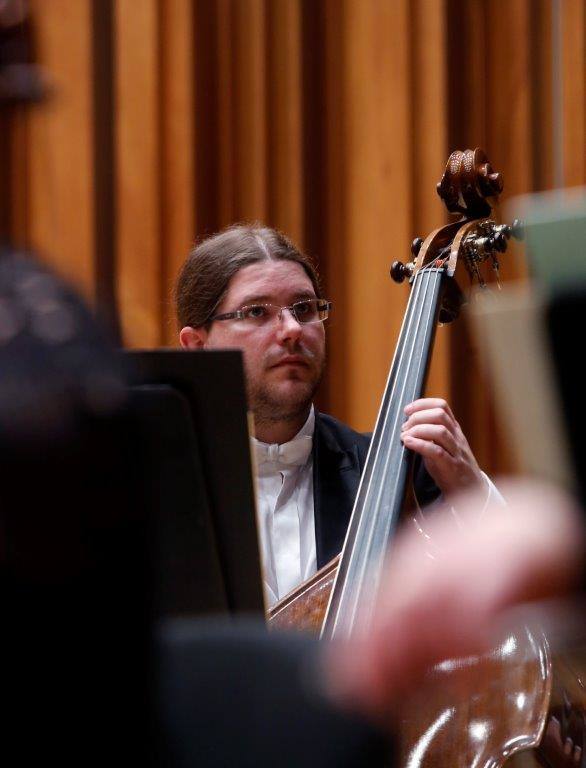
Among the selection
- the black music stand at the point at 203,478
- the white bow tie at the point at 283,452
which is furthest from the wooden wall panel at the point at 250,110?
the black music stand at the point at 203,478

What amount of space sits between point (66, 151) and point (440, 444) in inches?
40.9

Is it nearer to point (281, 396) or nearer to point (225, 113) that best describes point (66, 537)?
point (281, 396)

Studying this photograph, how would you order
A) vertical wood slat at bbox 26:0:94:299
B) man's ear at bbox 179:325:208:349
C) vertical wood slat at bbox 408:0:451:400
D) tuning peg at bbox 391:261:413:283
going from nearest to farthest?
tuning peg at bbox 391:261:413:283 < man's ear at bbox 179:325:208:349 < vertical wood slat at bbox 26:0:94:299 < vertical wood slat at bbox 408:0:451:400

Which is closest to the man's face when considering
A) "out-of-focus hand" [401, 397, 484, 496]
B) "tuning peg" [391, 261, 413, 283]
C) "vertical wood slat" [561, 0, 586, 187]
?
"tuning peg" [391, 261, 413, 283]

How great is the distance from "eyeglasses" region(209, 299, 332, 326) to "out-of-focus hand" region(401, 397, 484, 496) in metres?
0.38

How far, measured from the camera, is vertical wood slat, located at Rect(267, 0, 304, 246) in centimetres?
204

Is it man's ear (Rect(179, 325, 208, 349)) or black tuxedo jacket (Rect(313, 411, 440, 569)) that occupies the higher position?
man's ear (Rect(179, 325, 208, 349))

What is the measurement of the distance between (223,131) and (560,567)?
1673 millimetres

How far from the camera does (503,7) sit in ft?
6.76

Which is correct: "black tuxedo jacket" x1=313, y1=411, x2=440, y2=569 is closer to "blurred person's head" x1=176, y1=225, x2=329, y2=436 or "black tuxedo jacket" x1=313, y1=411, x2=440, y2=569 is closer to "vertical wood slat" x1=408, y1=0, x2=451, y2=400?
"blurred person's head" x1=176, y1=225, x2=329, y2=436

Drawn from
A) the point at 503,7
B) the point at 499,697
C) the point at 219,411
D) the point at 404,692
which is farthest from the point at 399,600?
the point at 503,7

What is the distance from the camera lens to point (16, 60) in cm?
50

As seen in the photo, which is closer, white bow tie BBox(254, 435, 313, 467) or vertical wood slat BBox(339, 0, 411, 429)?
white bow tie BBox(254, 435, 313, 467)

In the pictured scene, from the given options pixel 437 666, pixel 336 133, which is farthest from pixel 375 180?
pixel 437 666
